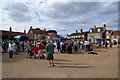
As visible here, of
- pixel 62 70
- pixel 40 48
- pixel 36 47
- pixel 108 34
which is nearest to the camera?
pixel 62 70

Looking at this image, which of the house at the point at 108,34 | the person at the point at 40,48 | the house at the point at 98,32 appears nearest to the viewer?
the person at the point at 40,48

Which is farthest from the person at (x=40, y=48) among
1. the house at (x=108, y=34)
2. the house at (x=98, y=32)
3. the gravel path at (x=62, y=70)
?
the house at (x=108, y=34)

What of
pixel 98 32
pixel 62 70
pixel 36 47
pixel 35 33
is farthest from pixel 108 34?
pixel 62 70

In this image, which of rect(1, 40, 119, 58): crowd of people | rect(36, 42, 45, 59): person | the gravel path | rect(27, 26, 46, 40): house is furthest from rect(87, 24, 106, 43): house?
the gravel path

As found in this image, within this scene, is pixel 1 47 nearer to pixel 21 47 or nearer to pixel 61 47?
pixel 21 47

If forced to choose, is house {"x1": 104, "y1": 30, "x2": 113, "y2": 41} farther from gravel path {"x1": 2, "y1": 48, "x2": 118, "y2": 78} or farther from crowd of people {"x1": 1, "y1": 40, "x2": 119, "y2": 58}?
gravel path {"x1": 2, "y1": 48, "x2": 118, "y2": 78}

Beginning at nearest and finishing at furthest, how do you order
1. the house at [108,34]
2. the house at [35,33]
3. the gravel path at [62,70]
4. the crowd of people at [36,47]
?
the gravel path at [62,70], the crowd of people at [36,47], the house at [108,34], the house at [35,33]

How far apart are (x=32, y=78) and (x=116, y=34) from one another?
62.7m

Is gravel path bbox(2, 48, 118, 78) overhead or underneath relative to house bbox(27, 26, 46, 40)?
underneath

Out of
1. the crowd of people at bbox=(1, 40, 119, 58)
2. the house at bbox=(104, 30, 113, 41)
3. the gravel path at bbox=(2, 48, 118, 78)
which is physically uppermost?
the house at bbox=(104, 30, 113, 41)

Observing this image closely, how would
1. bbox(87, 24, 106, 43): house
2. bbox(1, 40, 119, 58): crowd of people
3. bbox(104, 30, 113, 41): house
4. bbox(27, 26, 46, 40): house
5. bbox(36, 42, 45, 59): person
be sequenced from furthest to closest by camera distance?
bbox(27, 26, 46, 40): house → bbox(87, 24, 106, 43): house → bbox(104, 30, 113, 41): house → bbox(1, 40, 119, 58): crowd of people → bbox(36, 42, 45, 59): person

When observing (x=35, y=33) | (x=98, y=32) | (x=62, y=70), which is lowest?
(x=62, y=70)

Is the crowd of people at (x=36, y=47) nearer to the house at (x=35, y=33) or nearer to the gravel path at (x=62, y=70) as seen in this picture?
the gravel path at (x=62, y=70)

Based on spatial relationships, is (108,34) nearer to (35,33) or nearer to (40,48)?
(35,33)
